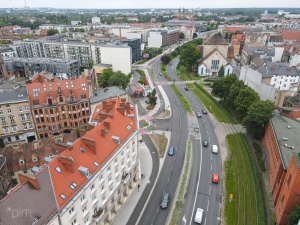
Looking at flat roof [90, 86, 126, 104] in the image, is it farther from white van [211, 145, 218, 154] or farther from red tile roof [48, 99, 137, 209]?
white van [211, 145, 218, 154]

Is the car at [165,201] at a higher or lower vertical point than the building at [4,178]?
lower

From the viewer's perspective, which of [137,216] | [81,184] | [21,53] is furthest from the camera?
[21,53]

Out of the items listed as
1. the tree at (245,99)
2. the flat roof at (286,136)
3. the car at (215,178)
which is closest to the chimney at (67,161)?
the car at (215,178)

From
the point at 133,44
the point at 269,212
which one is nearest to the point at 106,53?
the point at 133,44

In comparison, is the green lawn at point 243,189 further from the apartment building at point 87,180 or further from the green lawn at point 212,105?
the apartment building at point 87,180

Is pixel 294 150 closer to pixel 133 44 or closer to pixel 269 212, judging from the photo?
pixel 269 212

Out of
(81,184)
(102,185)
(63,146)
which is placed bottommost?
(102,185)
